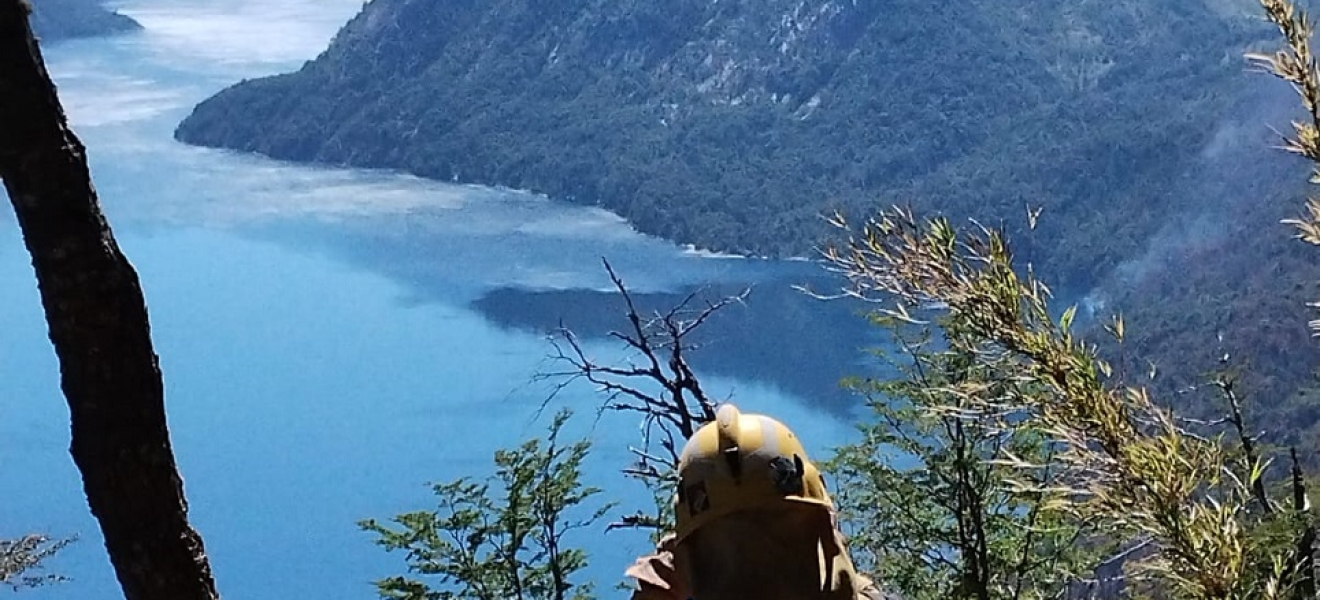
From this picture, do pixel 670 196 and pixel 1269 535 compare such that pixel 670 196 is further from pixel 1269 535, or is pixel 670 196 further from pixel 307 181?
pixel 1269 535

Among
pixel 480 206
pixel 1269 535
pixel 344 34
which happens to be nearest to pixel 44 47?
pixel 1269 535

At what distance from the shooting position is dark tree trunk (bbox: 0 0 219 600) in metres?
1.64

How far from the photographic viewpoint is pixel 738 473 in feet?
3.69

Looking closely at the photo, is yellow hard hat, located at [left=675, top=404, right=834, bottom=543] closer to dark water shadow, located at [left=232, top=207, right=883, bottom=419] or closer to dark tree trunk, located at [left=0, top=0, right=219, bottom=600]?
dark tree trunk, located at [left=0, top=0, right=219, bottom=600]

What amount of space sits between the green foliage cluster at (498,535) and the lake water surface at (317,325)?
1.98m

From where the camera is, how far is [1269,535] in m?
2.22

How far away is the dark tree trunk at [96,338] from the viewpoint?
164 cm

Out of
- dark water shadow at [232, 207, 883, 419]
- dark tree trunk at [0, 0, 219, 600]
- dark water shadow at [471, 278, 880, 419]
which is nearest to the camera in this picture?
dark tree trunk at [0, 0, 219, 600]

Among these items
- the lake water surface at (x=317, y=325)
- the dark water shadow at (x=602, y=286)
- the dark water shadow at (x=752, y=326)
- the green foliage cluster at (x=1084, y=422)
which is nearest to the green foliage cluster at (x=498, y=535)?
the lake water surface at (x=317, y=325)

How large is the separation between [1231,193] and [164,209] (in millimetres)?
17754

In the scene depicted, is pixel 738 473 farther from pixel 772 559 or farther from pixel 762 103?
pixel 762 103

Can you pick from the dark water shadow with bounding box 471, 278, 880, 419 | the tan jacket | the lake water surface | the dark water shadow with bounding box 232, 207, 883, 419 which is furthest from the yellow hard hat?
the dark water shadow with bounding box 471, 278, 880, 419

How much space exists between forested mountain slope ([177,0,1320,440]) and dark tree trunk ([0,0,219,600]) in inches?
814

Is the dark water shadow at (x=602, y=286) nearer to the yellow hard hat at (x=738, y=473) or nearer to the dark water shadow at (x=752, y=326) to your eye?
the dark water shadow at (x=752, y=326)
